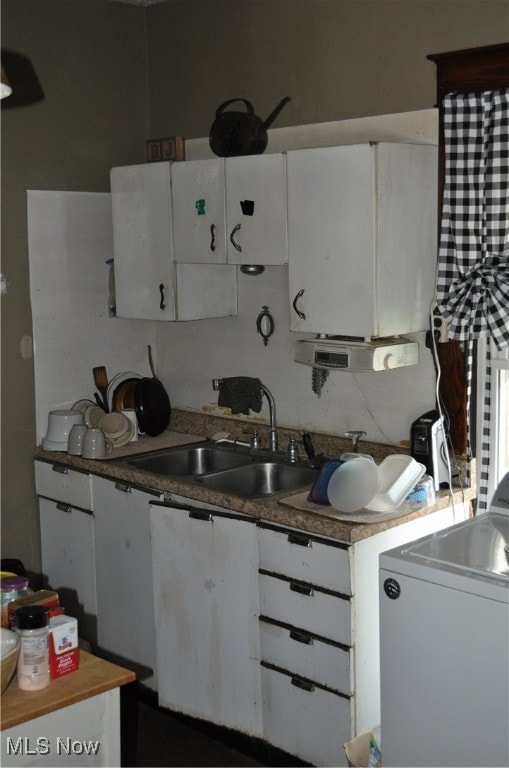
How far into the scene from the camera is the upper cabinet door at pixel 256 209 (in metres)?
3.49

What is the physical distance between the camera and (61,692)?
2.19m

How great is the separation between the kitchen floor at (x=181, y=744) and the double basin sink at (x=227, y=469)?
0.93 metres

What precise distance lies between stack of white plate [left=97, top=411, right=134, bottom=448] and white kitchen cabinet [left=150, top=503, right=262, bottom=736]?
2.36 feet

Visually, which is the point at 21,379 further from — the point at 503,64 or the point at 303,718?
the point at 503,64

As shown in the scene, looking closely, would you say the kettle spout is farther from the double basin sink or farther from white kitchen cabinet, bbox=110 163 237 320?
the double basin sink

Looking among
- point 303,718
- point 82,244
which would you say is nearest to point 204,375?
point 82,244

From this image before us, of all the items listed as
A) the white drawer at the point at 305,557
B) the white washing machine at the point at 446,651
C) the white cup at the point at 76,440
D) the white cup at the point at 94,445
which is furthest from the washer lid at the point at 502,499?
the white cup at the point at 76,440

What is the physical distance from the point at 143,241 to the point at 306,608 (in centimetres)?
181

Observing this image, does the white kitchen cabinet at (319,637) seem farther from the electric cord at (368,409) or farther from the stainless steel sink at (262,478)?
the stainless steel sink at (262,478)

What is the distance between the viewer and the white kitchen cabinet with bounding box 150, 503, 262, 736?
3.31m

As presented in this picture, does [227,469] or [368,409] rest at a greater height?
[368,409]

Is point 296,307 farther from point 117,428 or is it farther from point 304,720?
point 304,720

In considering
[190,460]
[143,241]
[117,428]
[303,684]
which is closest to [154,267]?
[143,241]

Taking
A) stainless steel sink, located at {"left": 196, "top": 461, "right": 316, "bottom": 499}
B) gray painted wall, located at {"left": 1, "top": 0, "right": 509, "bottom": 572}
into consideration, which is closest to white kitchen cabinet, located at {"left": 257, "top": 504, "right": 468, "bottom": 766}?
stainless steel sink, located at {"left": 196, "top": 461, "right": 316, "bottom": 499}
